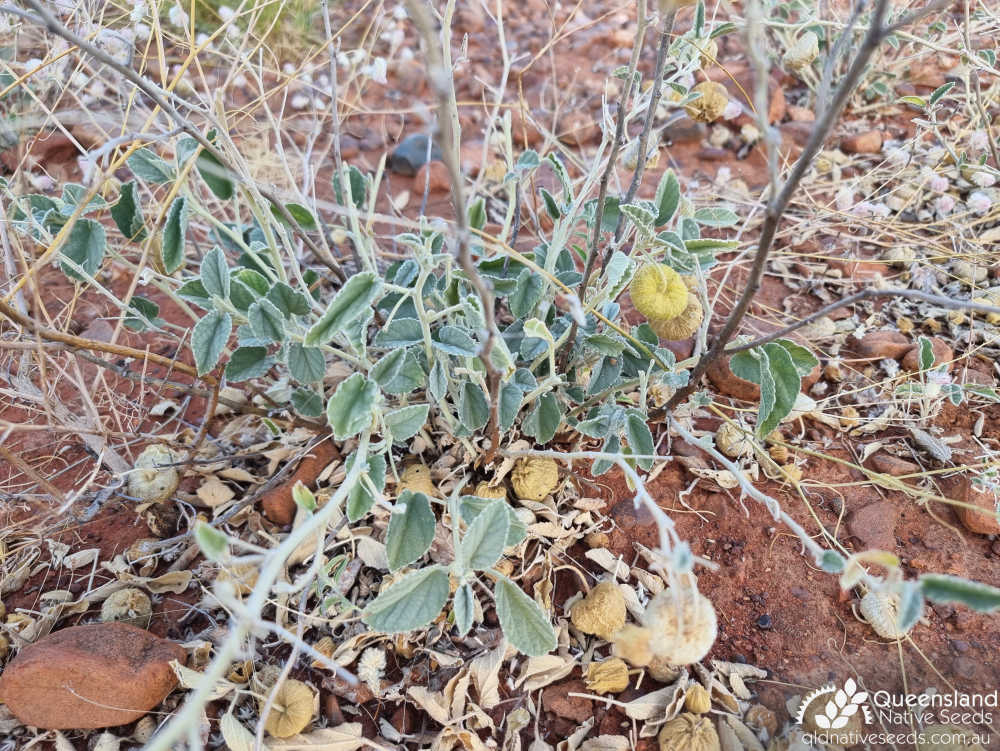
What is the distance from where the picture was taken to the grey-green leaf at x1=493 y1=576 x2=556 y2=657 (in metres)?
0.92

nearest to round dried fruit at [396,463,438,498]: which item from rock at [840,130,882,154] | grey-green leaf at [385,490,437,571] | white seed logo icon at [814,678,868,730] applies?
grey-green leaf at [385,490,437,571]

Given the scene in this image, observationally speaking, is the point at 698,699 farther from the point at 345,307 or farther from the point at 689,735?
the point at 345,307

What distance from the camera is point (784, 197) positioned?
2.48 ft

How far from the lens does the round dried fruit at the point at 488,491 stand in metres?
1.21

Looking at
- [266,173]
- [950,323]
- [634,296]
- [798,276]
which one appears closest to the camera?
[634,296]

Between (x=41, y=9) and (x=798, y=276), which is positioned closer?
(x=41, y=9)

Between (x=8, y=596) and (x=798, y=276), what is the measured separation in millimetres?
1737

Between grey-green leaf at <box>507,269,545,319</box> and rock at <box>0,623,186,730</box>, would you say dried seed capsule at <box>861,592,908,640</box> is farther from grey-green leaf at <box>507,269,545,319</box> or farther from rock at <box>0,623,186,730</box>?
rock at <box>0,623,186,730</box>

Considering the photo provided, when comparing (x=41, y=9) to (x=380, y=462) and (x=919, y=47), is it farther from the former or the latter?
(x=919, y=47)

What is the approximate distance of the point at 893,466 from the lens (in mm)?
1278

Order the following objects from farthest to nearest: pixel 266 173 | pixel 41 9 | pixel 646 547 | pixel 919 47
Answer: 1. pixel 919 47
2. pixel 266 173
3. pixel 646 547
4. pixel 41 9

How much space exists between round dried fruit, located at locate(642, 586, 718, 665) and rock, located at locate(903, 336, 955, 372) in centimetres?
95

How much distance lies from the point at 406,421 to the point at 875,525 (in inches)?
32.2

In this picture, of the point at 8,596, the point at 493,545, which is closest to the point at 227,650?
the point at 493,545
